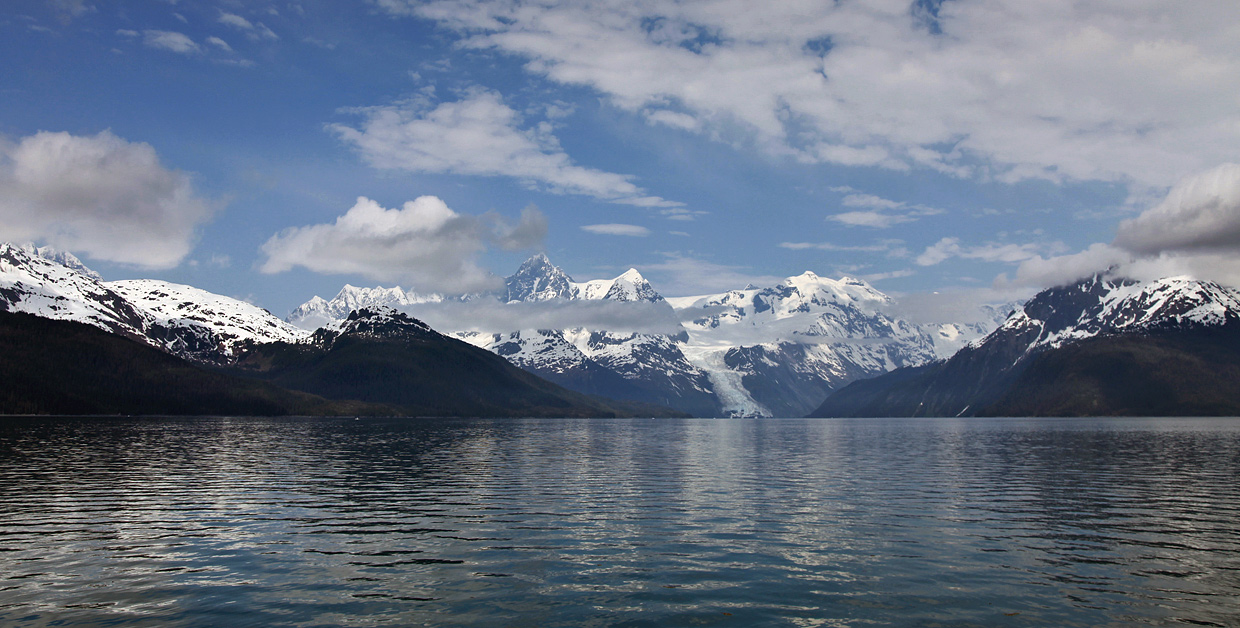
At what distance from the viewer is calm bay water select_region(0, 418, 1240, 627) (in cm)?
3084

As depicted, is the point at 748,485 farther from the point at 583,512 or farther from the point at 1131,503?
the point at 1131,503

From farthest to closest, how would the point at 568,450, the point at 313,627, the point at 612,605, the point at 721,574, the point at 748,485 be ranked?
the point at 568,450
the point at 748,485
the point at 721,574
the point at 612,605
the point at 313,627

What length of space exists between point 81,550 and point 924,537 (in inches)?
1875

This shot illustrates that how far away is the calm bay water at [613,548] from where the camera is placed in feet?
101

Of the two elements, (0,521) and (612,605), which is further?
(0,521)

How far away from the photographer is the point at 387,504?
6266 centimetres

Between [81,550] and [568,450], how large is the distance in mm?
103245

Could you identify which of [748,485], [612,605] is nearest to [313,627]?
[612,605]

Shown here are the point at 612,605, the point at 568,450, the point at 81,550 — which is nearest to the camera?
the point at 612,605

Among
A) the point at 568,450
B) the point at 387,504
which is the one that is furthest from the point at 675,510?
the point at 568,450

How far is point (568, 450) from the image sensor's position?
14238 centimetres

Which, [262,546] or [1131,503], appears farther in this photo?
[1131,503]

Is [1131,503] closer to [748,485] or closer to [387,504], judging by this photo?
[748,485]

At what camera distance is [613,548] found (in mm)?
43781
